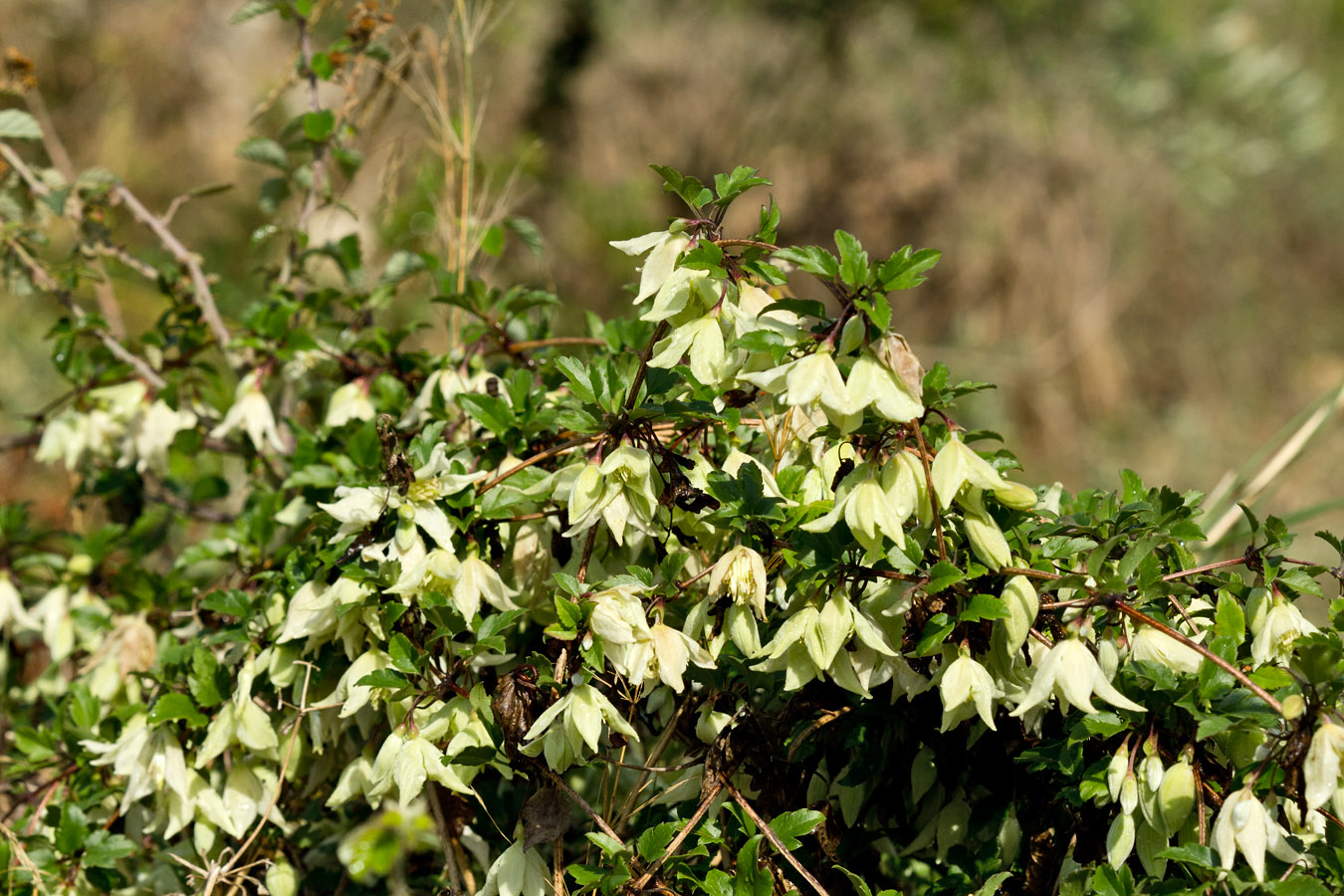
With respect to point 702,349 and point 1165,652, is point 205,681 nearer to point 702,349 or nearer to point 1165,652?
point 702,349

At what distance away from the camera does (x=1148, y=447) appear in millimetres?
5051

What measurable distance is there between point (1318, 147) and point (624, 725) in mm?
7119

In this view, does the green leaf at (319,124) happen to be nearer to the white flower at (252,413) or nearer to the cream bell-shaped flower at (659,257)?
the white flower at (252,413)

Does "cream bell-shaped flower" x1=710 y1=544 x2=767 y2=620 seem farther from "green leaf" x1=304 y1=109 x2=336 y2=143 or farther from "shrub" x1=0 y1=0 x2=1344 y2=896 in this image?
"green leaf" x1=304 y1=109 x2=336 y2=143

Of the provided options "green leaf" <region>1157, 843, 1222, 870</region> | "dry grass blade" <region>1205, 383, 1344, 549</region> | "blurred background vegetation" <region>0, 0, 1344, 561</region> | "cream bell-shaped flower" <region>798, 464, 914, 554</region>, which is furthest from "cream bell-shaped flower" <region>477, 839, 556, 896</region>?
"blurred background vegetation" <region>0, 0, 1344, 561</region>

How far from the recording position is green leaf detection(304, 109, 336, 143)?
5.09ft

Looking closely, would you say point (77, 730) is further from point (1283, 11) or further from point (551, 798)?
point (1283, 11)

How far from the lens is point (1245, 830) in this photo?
781 millimetres

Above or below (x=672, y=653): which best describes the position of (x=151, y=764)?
below

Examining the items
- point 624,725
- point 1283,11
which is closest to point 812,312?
point 624,725

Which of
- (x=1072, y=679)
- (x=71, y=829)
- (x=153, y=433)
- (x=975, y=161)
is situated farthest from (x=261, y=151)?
(x=975, y=161)

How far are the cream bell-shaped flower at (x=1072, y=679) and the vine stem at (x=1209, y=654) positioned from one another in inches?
1.9

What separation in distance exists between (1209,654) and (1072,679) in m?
0.10

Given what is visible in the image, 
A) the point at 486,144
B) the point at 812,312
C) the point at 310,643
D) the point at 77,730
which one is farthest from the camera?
the point at 486,144
